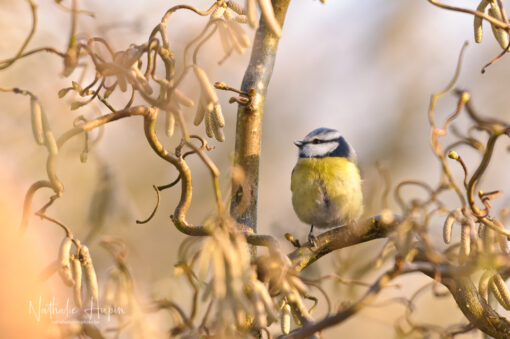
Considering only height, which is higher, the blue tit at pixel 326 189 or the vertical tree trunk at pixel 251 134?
the vertical tree trunk at pixel 251 134

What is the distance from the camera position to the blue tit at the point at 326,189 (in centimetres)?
315

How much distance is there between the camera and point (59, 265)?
1264 mm

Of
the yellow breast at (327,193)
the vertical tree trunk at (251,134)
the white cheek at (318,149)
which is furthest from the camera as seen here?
the white cheek at (318,149)

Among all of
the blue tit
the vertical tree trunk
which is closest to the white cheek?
the blue tit

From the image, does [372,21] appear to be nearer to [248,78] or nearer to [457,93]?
[248,78]

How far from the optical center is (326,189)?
3176 millimetres

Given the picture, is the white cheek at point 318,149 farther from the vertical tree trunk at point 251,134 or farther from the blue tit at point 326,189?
the vertical tree trunk at point 251,134

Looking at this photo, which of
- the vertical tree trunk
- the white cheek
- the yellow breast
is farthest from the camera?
the white cheek

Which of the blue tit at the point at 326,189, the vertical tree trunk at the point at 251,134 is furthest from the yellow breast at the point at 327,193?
the vertical tree trunk at the point at 251,134

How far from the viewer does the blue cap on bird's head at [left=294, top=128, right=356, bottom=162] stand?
343cm

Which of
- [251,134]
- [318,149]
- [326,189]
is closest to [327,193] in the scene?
[326,189]

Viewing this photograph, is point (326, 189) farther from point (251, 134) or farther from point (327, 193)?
point (251, 134)

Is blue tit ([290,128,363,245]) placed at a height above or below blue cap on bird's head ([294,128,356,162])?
below

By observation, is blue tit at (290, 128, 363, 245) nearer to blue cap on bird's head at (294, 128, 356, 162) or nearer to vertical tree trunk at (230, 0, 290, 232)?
blue cap on bird's head at (294, 128, 356, 162)
